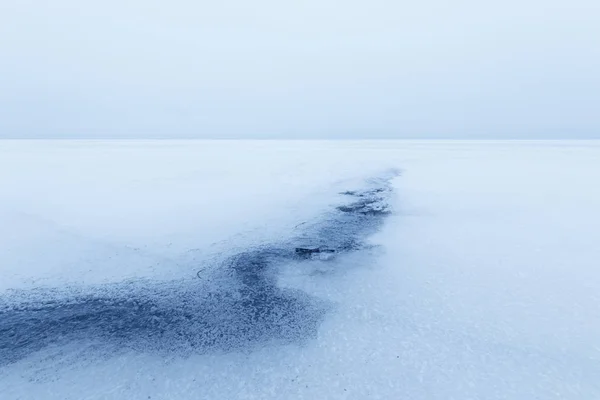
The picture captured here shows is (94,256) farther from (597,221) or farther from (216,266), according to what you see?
(597,221)

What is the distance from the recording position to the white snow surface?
398 cm

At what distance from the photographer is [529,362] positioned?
4.24m

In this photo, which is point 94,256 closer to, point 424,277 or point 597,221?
point 424,277

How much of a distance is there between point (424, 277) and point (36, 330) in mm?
5910

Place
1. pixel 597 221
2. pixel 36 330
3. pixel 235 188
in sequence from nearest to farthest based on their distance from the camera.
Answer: pixel 36 330 < pixel 597 221 < pixel 235 188

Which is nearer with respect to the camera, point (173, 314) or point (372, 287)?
point (173, 314)

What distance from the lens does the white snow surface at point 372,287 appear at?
3980 millimetres

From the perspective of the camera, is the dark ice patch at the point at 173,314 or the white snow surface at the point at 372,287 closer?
the white snow surface at the point at 372,287

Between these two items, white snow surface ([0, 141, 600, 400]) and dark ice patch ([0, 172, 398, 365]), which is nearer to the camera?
white snow surface ([0, 141, 600, 400])

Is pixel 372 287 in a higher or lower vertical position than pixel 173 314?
higher

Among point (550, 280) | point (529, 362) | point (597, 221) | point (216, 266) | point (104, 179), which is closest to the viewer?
point (529, 362)

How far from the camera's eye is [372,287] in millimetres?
6176

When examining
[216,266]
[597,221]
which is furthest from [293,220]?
[597,221]

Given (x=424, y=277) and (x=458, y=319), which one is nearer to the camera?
(x=458, y=319)
